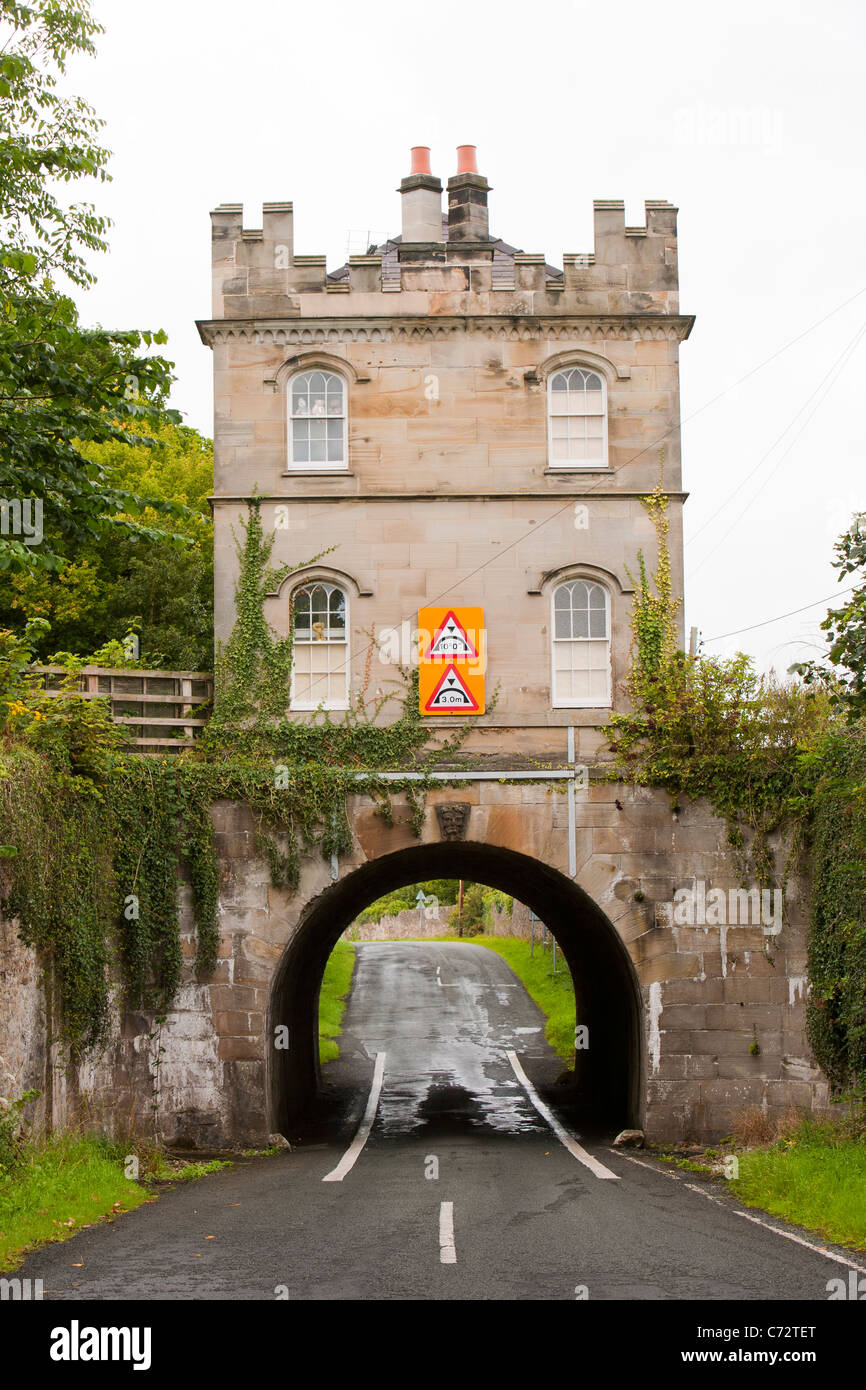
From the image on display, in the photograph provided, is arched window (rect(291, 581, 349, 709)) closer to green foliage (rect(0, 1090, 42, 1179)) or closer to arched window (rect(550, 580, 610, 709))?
arched window (rect(550, 580, 610, 709))

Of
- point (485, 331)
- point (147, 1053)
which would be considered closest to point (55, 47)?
point (485, 331)

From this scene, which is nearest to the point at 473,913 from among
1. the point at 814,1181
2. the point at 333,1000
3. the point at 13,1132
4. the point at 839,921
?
the point at 333,1000

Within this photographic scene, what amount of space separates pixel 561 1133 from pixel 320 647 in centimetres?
838

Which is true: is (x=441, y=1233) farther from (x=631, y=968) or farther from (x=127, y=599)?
(x=127, y=599)

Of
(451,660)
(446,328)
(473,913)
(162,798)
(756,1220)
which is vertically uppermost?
(446,328)

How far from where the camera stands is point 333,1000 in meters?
41.2

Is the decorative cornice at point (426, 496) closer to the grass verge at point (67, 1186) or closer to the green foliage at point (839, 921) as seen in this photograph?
the green foliage at point (839, 921)

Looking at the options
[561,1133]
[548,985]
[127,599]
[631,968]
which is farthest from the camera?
[548,985]

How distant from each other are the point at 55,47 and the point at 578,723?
1226cm

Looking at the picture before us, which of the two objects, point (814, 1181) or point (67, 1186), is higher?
point (67, 1186)

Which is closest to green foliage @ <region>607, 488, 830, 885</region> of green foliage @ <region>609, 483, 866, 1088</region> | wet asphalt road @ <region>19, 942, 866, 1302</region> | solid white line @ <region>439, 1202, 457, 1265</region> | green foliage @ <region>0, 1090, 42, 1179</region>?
green foliage @ <region>609, 483, 866, 1088</region>

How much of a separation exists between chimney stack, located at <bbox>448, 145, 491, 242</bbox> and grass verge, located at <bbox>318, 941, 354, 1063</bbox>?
17.0m

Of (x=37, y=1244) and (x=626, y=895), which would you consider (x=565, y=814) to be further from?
(x=37, y=1244)

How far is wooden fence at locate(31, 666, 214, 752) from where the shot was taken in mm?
20047
